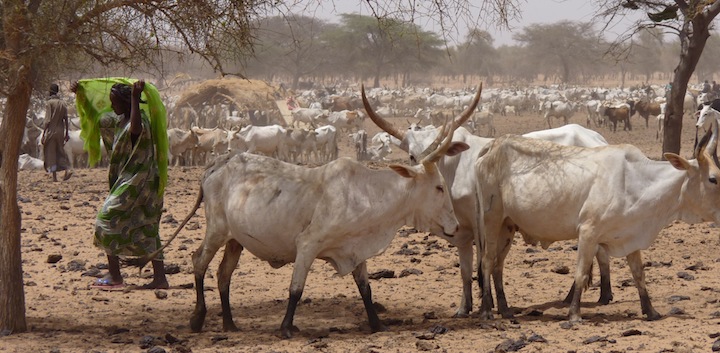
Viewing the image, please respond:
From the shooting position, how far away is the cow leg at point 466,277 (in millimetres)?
7301

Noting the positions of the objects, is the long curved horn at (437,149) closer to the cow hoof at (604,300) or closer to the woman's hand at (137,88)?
the cow hoof at (604,300)

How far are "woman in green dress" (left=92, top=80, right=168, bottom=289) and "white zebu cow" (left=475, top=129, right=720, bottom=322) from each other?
2401mm

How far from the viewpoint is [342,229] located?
6.55 meters

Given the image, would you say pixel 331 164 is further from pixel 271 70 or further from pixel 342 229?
pixel 271 70

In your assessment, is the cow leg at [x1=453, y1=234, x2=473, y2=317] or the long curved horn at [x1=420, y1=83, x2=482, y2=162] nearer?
the long curved horn at [x1=420, y1=83, x2=482, y2=162]

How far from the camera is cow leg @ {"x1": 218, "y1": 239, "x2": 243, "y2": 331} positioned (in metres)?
6.92

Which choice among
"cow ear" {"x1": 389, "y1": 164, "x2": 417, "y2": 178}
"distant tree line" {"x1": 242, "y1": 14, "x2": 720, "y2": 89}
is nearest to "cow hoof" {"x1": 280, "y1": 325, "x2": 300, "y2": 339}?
"cow ear" {"x1": 389, "y1": 164, "x2": 417, "y2": 178}

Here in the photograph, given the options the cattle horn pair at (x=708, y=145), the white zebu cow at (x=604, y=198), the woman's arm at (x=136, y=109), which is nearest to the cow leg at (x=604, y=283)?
the white zebu cow at (x=604, y=198)

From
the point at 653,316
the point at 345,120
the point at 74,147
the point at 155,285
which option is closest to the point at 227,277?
→ the point at 155,285

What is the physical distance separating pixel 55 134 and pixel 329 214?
10192 millimetres

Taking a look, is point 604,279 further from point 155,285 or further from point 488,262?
point 155,285

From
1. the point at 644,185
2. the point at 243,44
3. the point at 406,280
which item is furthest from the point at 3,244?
the point at 644,185

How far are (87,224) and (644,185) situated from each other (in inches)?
274

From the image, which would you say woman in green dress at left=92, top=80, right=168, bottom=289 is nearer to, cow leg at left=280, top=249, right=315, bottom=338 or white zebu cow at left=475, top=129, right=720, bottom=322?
cow leg at left=280, top=249, right=315, bottom=338
